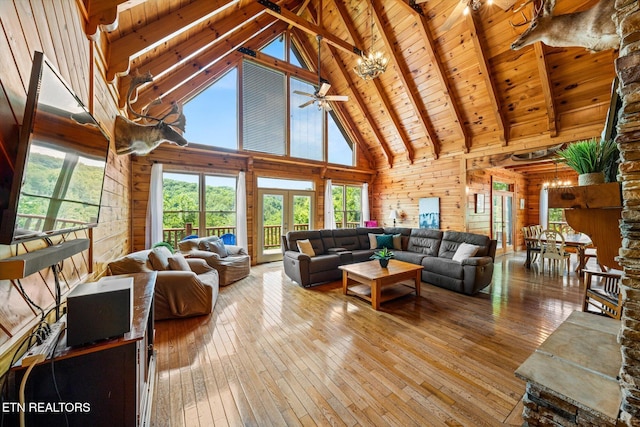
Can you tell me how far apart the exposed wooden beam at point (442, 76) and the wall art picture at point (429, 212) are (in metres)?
1.47

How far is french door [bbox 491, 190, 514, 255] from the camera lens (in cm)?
701

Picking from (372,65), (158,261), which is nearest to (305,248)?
(158,261)

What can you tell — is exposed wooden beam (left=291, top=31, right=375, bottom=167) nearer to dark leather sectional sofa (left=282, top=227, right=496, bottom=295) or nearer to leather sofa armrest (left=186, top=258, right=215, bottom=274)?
dark leather sectional sofa (left=282, top=227, right=496, bottom=295)

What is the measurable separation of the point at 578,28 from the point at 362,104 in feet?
18.9

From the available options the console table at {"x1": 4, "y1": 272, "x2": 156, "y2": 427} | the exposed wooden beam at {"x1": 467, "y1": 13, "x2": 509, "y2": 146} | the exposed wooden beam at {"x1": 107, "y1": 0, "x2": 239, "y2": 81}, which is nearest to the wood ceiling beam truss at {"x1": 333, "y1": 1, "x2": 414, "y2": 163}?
the exposed wooden beam at {"x1": 467, "y1": 13, "x2": 509, "y2": 146}

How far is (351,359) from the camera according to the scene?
212 cm

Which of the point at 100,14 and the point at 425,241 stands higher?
the point at 100,14

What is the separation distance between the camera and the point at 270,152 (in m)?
6.25

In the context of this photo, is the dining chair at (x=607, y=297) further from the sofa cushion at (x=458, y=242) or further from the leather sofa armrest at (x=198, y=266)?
the leather sofa armrest at (x=198, y=266)

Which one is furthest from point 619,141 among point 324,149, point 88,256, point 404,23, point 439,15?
point 324,149

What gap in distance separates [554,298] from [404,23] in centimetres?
543

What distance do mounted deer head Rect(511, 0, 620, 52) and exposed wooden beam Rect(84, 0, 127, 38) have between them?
304 cm

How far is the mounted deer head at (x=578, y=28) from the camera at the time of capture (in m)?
1.17

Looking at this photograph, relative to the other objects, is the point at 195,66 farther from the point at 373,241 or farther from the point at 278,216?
the point at 373,241
